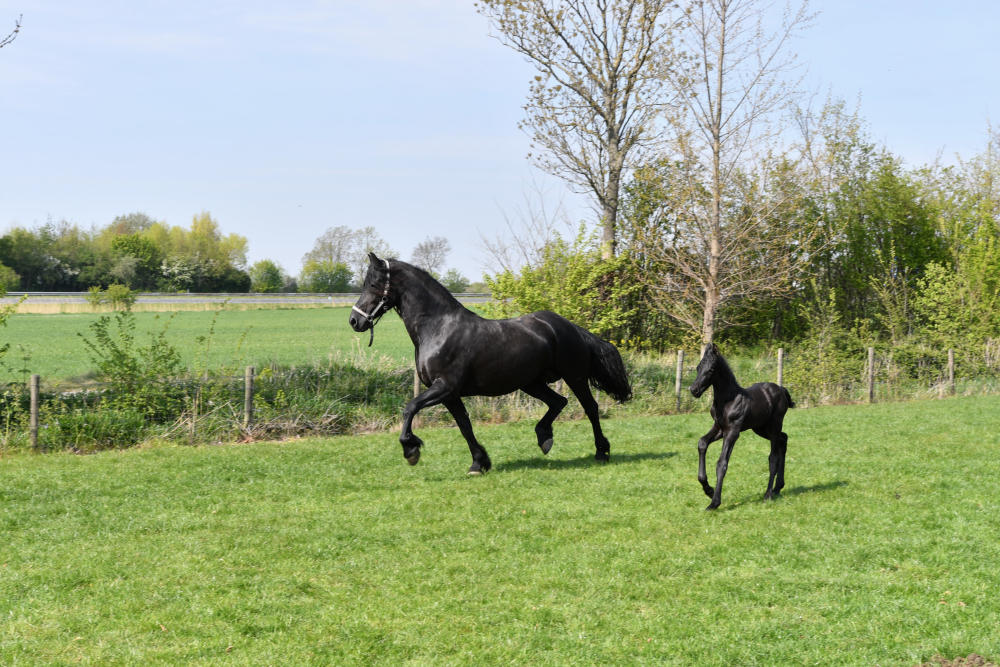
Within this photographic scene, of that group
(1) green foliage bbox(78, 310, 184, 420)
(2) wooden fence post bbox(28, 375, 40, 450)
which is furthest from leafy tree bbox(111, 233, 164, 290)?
(2) wooden fence post bbox(28, 375, 40, 450)

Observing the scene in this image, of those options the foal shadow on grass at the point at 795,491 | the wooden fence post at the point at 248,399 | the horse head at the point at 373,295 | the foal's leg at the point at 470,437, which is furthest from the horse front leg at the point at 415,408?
the wooden fence post at the point at 248,399

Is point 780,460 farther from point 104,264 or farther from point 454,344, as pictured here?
point 104,264

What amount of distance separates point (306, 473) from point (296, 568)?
4003mm

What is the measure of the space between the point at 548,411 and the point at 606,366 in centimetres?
103

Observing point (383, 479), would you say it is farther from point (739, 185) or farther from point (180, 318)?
point (180, 318)

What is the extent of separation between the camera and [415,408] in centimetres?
977

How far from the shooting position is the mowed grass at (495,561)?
5.46 m

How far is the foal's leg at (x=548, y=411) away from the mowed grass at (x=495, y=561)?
0.48 metres

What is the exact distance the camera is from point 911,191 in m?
31.2

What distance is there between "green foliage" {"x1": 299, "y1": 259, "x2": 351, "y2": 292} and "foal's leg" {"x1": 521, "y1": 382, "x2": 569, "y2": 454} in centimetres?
8816

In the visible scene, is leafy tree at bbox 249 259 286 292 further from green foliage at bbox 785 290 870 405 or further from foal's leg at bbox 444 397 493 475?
foal's leg at bbox 444 397 493 475

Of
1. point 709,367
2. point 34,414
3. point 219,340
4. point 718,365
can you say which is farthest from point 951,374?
point 219,340

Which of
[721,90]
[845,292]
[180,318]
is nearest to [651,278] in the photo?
[721,90]

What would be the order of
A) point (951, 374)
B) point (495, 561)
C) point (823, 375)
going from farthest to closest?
point (951, 374) → point (823, 375) → point (495, 561)
